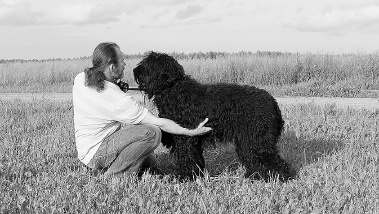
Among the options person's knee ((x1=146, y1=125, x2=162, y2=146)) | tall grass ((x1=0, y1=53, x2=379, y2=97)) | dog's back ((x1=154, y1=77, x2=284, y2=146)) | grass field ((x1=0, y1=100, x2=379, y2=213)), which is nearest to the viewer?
grass field ((x1=0, y1=100, x2=379, y2=213))

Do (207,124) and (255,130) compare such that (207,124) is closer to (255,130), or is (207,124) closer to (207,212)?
(255,130)

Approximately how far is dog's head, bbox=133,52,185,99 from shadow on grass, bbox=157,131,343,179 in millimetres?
1137

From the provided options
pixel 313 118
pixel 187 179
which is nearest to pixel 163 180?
pixel 187 179

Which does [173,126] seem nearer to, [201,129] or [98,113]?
[201,129]

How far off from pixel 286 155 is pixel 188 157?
209 cm

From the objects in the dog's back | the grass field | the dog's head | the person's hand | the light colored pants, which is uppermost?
the dog's head

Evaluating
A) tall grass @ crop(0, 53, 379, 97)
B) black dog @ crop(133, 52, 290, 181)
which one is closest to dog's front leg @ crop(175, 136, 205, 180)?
black dog @ crop(133, 52, 290, 181)

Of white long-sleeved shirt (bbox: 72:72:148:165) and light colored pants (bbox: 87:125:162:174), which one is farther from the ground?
white long-sleeved shirt (bbox: 72:72:148:165)

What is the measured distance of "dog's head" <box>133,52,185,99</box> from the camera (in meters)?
6.09


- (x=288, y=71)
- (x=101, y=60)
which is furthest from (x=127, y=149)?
(x=288, y=71)

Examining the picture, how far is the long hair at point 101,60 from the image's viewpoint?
613cm

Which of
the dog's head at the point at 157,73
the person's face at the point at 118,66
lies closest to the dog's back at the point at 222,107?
the dog's head at the point at 157,73

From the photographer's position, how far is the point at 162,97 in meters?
6.22

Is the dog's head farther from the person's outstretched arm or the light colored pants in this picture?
the light colored pants
